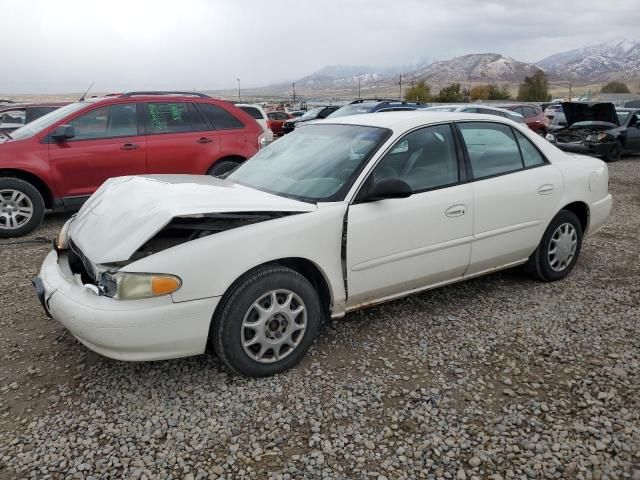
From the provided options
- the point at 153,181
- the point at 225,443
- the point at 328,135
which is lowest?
the point at 225,443

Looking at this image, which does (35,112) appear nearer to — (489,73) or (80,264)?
(80,264)

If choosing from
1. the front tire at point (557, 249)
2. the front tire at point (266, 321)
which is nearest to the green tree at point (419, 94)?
the front tire at point (557, 249)

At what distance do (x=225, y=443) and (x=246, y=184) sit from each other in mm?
1846

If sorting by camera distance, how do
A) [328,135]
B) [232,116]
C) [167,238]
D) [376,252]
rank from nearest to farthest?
[167,238], [376,252], [328,135], [232,116]

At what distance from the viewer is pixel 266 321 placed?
2963 millimetres

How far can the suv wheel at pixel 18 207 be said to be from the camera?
6020 mm

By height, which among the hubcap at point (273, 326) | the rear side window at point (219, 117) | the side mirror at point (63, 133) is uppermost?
the rear side window at point (219, 117)

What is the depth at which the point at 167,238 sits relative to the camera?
9.39ft

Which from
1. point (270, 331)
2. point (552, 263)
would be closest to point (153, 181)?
point (270, 331)

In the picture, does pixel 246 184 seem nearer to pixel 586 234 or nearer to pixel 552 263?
pixel 552 263

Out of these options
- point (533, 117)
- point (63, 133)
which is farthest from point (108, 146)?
point (533, 117)

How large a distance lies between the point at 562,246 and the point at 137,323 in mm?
3563

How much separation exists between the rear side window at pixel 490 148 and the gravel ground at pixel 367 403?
1.08m

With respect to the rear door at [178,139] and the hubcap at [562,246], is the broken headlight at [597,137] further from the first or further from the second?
the rear door at [178,139]
